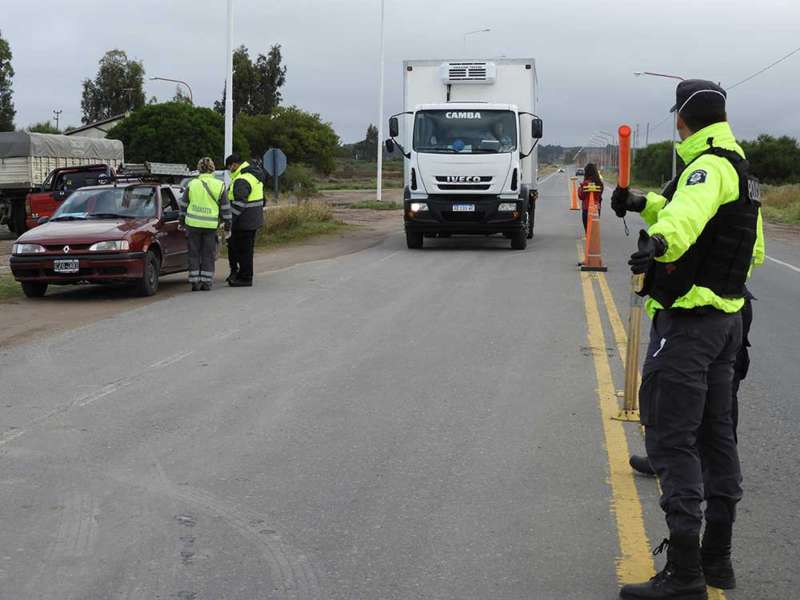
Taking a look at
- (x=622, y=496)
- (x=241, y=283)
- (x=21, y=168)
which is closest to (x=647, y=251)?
(x=622, y=496)

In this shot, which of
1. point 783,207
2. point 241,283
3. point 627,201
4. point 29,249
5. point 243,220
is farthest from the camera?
point 783,207

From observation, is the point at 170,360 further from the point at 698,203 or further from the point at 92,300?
the point at 698,203

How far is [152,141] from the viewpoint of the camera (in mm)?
59844

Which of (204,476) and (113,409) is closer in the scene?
(204,476)

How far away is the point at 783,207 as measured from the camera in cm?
4484

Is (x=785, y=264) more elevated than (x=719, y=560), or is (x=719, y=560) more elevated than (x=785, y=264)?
(x=785, y=264)

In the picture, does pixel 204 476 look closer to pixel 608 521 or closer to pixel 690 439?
pixel 608 521

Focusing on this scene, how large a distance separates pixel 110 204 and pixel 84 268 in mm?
1698

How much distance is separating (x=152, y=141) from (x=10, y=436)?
5517 cm

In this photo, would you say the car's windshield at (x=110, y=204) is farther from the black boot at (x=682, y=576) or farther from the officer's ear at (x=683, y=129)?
the black boot at (x=682, y=576)

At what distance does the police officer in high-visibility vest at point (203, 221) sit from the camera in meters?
14.7

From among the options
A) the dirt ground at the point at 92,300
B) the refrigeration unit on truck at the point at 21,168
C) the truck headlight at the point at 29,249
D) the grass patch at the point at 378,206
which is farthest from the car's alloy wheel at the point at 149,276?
the grass patch at the point at 378,206

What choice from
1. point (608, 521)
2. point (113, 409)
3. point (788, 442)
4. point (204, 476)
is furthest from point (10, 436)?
point (788, 442)

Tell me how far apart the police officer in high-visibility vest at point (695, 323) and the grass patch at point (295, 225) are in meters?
19.4
